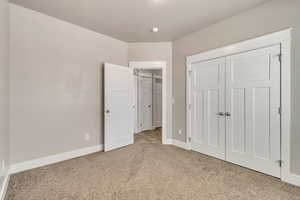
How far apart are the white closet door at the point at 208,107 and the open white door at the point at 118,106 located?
1541 mm

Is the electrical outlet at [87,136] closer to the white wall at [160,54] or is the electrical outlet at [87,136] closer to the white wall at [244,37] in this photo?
the white wall at [160,54]

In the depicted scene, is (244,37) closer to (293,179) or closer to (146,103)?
(293,179)

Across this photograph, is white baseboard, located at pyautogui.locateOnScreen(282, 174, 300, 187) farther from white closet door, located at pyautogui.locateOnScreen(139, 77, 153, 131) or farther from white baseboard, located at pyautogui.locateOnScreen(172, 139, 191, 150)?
white closet door, located at pyautogui.locateOnScreen(139, 77, 153, 131)

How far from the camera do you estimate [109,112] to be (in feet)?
11.2

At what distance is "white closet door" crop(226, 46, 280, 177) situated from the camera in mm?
2250

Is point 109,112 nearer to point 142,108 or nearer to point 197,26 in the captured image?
point 142,108

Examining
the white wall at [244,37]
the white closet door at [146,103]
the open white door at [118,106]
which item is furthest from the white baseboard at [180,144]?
the white closet door at [146,103]

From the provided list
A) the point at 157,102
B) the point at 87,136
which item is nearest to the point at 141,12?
the point at 87,136

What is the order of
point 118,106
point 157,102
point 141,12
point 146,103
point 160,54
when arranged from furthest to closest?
1. point 157,102
2. point 146,103
3. point 160,54
4. point 118,106
5. point 141,12

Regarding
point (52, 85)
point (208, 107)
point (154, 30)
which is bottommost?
point (208, 107)

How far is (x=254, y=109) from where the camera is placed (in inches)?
97.1

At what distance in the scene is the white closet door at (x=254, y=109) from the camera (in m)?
2.25

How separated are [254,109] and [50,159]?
3577 mm

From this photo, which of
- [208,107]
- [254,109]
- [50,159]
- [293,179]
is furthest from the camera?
[208,107]
